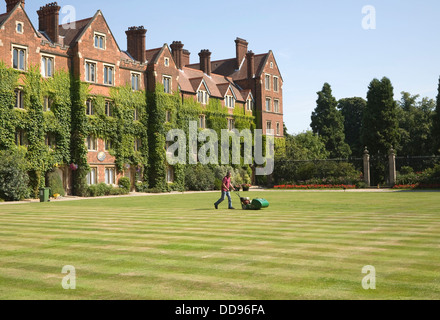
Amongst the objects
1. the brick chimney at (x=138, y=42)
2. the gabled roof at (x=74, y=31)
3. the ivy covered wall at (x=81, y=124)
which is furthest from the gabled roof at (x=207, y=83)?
the gabled roof at (x=74, y=31)

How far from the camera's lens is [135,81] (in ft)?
151

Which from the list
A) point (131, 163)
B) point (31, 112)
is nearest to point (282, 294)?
point (31, 112)

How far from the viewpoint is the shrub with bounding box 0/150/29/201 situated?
32.7m

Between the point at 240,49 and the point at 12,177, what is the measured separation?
131 feet

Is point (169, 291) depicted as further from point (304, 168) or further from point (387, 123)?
point (387, 123)

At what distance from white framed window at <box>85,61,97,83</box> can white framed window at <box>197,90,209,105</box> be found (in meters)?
14.6

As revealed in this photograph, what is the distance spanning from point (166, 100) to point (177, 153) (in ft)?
18.1

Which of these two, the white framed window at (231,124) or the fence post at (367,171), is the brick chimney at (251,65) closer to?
the white framed window at (231,124)

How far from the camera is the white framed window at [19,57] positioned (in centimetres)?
3581

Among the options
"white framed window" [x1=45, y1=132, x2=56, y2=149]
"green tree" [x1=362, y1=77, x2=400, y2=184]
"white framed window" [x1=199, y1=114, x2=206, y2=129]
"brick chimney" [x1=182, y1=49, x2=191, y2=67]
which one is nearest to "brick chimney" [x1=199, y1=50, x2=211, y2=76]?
"brick chimney" [x1=182, y1=49, x2=191, y2=67]

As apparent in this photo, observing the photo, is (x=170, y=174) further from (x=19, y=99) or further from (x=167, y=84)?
(x=19, y=99)
